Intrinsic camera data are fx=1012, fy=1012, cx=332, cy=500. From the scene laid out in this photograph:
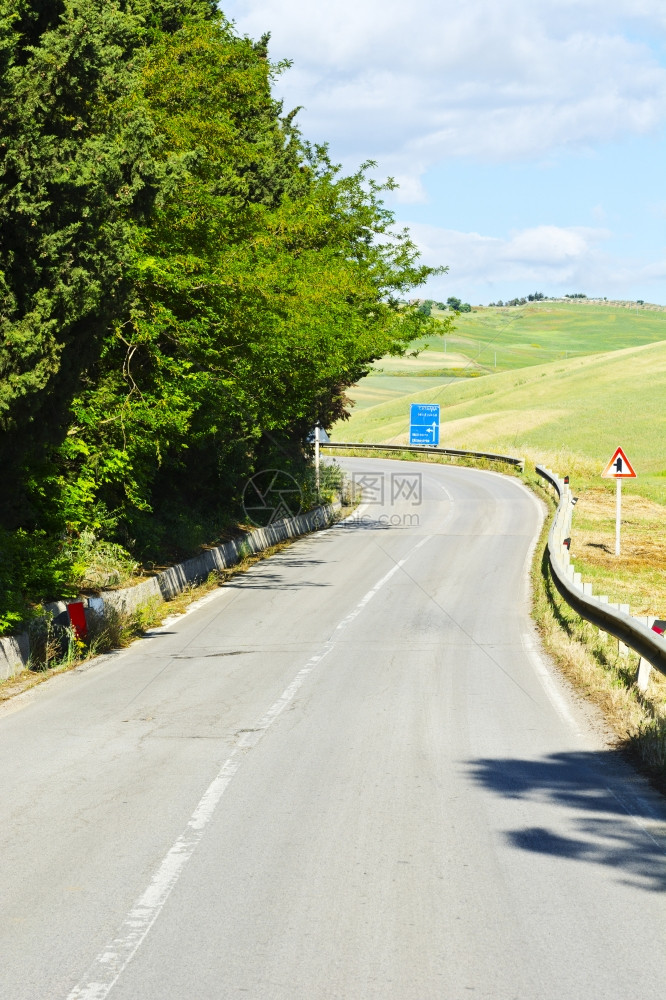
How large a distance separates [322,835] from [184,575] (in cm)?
1382

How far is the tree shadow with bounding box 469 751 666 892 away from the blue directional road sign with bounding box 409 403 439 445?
5462 cm

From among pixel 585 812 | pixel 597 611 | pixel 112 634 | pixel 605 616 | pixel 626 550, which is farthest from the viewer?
pixel 626 550

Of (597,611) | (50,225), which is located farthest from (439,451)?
(50,225)

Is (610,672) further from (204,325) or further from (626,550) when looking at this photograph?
(626,550)

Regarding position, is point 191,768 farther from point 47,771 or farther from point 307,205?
point 307,205

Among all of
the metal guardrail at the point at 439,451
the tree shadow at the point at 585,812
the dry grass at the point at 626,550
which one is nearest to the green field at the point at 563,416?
the metal guardrail at the point at 439,451

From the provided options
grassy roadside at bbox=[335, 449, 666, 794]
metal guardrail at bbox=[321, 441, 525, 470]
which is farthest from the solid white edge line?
metal guardrail at bbox=[321, 441, 525, 470]

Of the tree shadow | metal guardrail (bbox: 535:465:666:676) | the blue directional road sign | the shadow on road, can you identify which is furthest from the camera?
the blue directional road sign

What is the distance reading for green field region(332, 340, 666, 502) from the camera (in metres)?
62.2

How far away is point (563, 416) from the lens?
81.6 metres

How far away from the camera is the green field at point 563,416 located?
6225cm

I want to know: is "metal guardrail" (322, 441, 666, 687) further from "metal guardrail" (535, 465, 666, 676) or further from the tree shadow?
the tree shadow

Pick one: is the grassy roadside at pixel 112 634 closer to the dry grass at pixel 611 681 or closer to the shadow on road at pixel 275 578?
the shadow on road at pixel 275 578

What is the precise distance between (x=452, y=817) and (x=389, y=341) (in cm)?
2813
